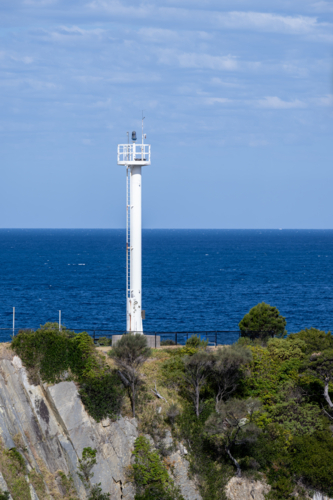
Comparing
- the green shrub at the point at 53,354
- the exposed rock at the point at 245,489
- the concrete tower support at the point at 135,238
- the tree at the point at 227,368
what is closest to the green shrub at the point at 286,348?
the tree at the point at 227,368

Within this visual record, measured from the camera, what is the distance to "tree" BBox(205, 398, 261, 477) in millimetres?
31844

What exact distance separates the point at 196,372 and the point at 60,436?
827 cm

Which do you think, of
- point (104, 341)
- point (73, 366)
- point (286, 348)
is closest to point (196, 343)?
point (286, 348)

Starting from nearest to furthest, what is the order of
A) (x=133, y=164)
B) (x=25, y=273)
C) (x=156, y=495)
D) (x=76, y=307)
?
(x=156, y=495)
(x=133, y=164)
(x=76, y=307)
(x=25, y=273)

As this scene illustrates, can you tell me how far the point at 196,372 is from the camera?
112ft

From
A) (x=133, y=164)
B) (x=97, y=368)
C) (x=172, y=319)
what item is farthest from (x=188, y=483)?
(x=172, y=319)

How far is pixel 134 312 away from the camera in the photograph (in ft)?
125

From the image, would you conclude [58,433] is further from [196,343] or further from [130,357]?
[196,343]

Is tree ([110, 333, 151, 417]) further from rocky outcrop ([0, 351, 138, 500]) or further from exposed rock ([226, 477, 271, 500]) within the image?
exposed rock ([226, 477, 271, 500])

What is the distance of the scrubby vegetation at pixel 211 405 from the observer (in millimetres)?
31328

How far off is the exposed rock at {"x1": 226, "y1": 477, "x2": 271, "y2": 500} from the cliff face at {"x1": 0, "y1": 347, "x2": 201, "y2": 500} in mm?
1790

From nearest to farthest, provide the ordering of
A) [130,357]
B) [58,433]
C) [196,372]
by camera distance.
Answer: [58,433] → [130,357] → [196,372]

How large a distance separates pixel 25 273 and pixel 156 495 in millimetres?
107458

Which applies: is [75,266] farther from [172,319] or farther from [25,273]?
[172,319]
